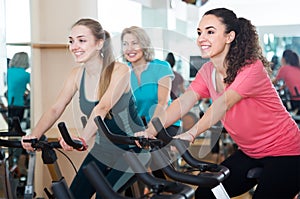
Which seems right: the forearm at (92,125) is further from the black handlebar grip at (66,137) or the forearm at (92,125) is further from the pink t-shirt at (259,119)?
the pink t-shirt at (259,119)

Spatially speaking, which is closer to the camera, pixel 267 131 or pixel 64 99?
pixel 267 131

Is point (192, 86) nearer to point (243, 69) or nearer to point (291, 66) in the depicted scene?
point (243, 69)

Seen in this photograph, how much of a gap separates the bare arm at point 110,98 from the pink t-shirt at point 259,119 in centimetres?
42

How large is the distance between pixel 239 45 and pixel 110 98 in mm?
638

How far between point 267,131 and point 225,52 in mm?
425

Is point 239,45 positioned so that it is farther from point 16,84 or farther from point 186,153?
point 16,84

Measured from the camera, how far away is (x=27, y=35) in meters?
3.92

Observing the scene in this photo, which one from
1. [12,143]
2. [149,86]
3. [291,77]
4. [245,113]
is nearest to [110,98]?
[12,143]

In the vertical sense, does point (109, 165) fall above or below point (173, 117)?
below

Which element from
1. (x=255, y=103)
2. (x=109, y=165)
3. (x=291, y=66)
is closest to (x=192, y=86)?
(x=255, y=103)

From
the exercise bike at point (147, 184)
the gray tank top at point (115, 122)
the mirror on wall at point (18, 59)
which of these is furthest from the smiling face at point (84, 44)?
the exercise bike at point (147, 184)

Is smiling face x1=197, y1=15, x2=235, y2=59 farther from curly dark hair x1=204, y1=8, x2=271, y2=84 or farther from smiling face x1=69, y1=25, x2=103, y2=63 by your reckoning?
smiling face x1=69, y1=25, x2=103, y2=63

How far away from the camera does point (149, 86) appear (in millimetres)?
3311

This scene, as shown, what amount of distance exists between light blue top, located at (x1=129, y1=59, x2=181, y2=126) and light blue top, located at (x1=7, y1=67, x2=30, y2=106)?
1040 mm
